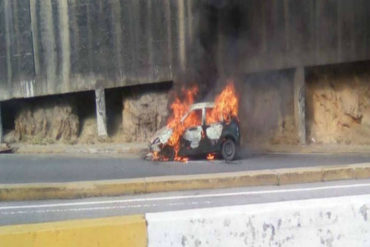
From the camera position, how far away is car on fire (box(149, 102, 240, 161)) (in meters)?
14.0

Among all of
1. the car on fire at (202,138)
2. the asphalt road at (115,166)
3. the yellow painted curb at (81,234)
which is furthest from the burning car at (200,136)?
the yellow painted curb at (81,234)

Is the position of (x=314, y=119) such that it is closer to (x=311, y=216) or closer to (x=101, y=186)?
(x=101, y=186)

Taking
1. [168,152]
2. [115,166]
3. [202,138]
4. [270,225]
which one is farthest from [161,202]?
[202,138]

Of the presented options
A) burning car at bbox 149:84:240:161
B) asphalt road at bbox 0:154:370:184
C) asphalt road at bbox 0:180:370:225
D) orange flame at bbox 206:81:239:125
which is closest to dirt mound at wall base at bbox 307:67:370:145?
asphalt road at bbox 0:154:370:184

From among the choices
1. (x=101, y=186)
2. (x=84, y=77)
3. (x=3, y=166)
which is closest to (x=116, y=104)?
(x=84, y=77)

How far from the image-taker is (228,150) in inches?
560

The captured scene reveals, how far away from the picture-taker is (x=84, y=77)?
1816 cm

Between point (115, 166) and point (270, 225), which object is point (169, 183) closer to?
point (115, 166)

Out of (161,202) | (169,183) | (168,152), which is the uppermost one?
(168,152)

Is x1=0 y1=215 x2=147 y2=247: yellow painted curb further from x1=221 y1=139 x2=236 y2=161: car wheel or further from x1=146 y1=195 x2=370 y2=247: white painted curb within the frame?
x1=221 y1=139 x2=236 y2=161: car wheel

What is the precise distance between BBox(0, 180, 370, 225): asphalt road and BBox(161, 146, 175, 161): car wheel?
5098 mm

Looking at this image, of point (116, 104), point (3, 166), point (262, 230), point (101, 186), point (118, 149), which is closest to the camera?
point (262, 230)

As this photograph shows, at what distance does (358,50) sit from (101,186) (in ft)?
41.3

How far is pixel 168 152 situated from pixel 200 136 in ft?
3.30
